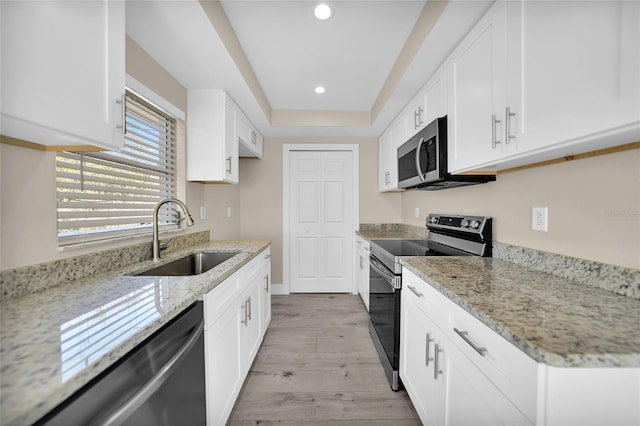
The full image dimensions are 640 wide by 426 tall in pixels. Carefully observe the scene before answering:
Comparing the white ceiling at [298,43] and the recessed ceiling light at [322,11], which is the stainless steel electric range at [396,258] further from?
the recessed ceiling light at [322,11]

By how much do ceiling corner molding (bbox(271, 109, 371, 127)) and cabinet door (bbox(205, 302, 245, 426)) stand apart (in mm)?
2263

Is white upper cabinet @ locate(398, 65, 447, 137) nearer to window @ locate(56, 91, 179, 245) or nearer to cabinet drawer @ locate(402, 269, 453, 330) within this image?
cabinet drawer @ locate(402, 269, 453, 330)

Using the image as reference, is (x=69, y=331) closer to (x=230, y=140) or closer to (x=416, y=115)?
(x=230, y=140)

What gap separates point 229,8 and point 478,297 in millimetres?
1962

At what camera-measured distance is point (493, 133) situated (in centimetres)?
122

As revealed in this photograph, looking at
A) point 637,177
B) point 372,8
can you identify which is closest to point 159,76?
point 372,8

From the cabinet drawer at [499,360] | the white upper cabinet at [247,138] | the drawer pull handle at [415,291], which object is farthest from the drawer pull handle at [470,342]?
the white upper cabinet at [247,138]

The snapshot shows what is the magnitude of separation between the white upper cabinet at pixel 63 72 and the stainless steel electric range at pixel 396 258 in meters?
1.61

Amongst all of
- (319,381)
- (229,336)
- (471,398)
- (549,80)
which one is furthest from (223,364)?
(549,80)

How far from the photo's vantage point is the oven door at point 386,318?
1702mm

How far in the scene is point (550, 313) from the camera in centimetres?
78

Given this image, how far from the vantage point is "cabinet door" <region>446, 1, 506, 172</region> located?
1.19m

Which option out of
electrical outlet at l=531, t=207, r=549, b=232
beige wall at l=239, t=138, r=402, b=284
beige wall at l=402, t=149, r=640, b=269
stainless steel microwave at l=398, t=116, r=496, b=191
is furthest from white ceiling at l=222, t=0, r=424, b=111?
electrical outlet at l=531, t=207, r=549, b=232

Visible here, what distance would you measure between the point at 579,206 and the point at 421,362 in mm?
1008
